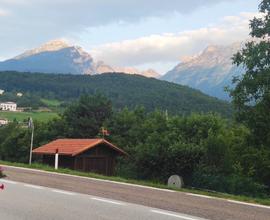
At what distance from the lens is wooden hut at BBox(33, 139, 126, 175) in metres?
37.2

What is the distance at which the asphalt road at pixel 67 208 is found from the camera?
847cm

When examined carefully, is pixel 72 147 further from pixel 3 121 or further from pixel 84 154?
pixel 3 121

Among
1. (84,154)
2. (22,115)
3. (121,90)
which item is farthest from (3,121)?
(84,154)

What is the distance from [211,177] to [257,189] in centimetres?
234

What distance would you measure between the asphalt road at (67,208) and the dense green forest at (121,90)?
72703mm

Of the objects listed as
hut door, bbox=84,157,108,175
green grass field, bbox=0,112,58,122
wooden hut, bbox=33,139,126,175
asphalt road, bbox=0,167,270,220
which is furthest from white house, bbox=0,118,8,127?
asphalt road, bbox=0,167,270,220

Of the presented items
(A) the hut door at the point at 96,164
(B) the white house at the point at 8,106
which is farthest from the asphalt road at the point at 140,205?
(B) the white house at the point at 8,106

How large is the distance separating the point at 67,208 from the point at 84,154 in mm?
28622

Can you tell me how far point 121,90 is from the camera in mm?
136625

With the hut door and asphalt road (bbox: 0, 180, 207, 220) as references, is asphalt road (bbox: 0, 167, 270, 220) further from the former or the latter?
the hut door

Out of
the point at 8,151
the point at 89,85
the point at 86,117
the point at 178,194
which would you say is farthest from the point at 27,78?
the point at 178,194

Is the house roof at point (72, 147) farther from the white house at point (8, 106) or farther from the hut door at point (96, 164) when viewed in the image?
the white house at point (8, 106)

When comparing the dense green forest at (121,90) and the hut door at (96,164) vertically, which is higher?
the dense green forest at (121,90)

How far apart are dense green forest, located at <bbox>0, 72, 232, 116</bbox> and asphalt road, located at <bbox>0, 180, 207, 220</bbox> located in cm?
7270
